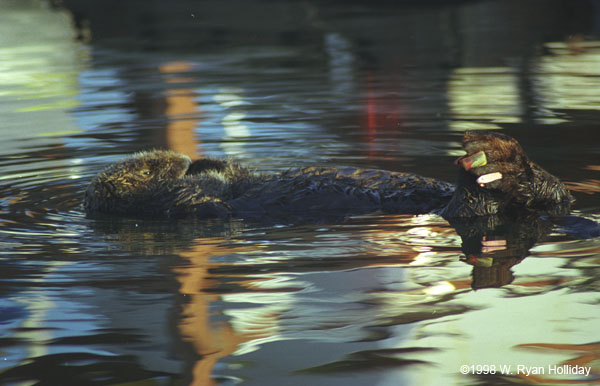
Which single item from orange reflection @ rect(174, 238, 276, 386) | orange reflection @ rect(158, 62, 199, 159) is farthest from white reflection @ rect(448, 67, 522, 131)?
orange reflection @ rect(174, 238, 276, 386)

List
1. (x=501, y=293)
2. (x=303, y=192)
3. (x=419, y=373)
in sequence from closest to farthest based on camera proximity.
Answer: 1. (x=419, y=373)
2. (x=501, y=293)
3. (x=303, y=192)

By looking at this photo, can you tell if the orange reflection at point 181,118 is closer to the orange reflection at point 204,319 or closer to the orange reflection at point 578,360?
the orange reflection at point 204,319

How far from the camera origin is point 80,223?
5.09 meters

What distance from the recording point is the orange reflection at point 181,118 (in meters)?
7.51

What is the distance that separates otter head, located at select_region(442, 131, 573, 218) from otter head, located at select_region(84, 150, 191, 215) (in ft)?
5.31

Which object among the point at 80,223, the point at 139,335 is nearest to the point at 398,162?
the point at 80,223

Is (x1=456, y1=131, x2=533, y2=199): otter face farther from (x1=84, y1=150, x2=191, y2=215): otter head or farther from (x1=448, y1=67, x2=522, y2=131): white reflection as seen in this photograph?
(x1=448, y1=67, x2=522, y2=131): white reflection

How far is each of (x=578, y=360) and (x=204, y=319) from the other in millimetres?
1324

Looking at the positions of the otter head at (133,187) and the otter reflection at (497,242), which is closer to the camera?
the otter reflection at (497,242)

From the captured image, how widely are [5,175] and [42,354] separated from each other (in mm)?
3578

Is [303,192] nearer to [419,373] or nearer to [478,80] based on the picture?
[419,373]

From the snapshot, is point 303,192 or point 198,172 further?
point 198,172

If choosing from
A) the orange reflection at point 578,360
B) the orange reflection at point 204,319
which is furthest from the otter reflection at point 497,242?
the orange reflection at point 204,319

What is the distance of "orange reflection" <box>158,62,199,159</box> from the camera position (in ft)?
24.6
